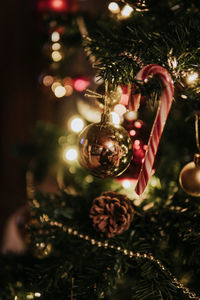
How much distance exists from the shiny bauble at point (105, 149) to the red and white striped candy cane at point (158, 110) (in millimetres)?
34

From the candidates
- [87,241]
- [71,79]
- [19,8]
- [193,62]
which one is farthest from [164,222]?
[19,8]

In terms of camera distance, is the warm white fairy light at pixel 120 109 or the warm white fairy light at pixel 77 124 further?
the warm white fairy light at pixel 77 124

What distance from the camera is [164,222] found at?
0.59 m

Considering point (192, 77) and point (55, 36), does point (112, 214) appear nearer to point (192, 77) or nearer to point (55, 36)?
point (192, 77)

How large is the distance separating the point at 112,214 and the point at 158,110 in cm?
21

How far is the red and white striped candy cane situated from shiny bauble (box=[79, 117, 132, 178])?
3cm

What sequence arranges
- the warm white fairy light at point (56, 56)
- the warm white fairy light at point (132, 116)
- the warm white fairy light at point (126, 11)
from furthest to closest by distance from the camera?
the warm white fairy light at point (56, 56), the warm white fairy light at point (126, 11), the warm white fairy light at point (132, 116)

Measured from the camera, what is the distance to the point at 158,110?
1.53 feet

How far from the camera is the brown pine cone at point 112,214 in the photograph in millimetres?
545

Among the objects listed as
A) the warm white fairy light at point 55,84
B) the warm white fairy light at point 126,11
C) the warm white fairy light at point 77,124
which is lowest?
the warm white fairy light at point 77,124

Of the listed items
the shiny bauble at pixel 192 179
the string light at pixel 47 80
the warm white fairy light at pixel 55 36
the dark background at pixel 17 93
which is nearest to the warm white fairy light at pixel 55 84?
the string light at pixel 47 80

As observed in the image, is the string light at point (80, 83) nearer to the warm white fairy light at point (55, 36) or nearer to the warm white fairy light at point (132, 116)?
the warm white fairy light at point (55, 36)

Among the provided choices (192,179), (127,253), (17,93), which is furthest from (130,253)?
(17,93)

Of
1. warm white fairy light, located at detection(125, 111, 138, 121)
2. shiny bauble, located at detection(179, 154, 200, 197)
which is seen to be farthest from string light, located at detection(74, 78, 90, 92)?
shiny bauble, located at detection(179, 154, 200, 197)
